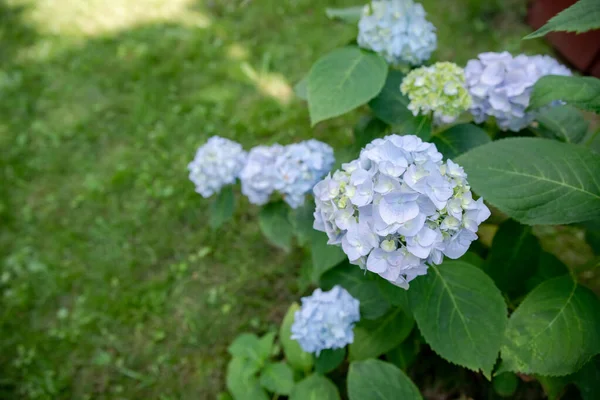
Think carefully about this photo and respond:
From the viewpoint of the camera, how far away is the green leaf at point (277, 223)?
1528 millimetres

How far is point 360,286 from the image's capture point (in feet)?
4.33

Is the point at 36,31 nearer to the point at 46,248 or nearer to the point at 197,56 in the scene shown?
the point at 197,56

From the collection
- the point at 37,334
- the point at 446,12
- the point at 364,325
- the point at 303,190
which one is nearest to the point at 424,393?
the point at 364,325

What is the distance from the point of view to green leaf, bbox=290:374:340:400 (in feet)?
4.53

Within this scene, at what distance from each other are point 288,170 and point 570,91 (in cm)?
74

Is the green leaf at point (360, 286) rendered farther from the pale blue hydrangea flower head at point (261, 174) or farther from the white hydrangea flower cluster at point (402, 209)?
the white hydrangea flower cluster at point (402, 209)

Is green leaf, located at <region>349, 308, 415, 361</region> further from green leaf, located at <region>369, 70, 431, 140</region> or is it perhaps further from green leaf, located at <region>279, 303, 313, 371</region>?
green leaf, located at <region>369, 70, 431, 140</region>

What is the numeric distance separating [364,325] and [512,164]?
0.65 meters

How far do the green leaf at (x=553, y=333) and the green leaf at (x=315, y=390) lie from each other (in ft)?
1.92

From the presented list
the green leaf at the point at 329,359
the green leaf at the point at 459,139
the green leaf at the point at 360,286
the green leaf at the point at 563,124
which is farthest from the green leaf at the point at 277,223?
the green leaf at the point at 563,124

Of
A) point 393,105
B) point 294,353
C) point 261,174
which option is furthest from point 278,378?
point 393,105

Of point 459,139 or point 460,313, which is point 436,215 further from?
point 459,139

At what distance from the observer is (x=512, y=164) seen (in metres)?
0.97

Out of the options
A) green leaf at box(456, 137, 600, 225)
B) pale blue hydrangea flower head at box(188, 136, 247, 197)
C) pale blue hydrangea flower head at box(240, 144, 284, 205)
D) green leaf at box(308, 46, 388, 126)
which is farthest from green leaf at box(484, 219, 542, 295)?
pale blue hydrangea flower head at box(188, 136, 247, 197)
